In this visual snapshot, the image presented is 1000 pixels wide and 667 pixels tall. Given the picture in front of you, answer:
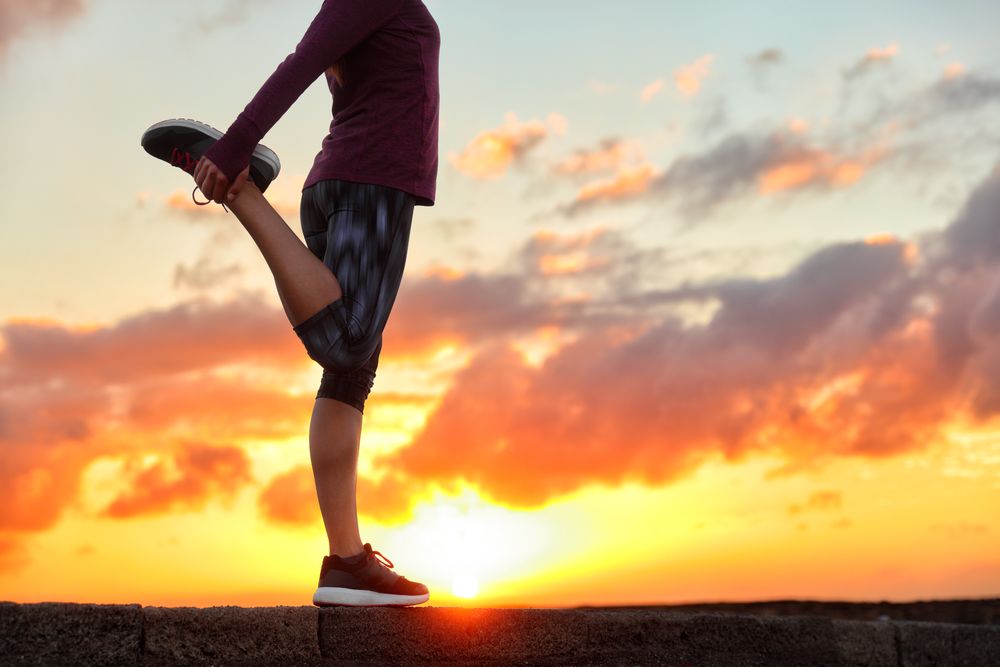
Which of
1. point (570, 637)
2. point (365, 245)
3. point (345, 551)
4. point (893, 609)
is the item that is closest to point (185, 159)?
point (365, 245)

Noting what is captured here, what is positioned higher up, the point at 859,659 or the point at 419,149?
the point at 419,149

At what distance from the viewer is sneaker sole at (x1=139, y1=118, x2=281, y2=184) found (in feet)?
9.20

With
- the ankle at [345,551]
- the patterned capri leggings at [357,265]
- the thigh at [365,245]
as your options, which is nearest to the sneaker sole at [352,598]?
the ankle at [345,551]

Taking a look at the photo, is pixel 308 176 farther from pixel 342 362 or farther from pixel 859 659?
pixel 859 659

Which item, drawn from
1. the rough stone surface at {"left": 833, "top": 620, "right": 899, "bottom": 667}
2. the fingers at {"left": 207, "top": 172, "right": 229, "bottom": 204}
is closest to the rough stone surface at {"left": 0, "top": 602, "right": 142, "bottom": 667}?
the fingers at {"left": 207, "top": 172, "right": 229, "bottom": 204}

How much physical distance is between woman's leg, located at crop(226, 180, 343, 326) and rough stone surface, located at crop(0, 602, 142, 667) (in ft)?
3.20

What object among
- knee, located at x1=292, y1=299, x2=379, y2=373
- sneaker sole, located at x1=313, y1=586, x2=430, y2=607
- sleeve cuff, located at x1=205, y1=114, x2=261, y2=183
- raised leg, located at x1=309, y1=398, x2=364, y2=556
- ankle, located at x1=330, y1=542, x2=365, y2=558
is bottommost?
sneaker sole, located at x1=313, y1=586, x2=430, y2=607

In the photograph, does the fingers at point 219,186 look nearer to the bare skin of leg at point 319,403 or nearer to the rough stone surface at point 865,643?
the bare skin of leg at point 319,403

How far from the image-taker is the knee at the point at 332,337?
9.12 feet

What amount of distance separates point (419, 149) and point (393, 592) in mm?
1463

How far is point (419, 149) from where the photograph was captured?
2.97 m

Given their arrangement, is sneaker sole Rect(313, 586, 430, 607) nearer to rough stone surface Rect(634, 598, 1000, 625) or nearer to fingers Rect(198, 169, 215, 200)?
fingers Rect(198, 169, 215, 200)

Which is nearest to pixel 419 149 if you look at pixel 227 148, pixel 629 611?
pixel 227 148

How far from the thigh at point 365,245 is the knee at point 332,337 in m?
0.01
